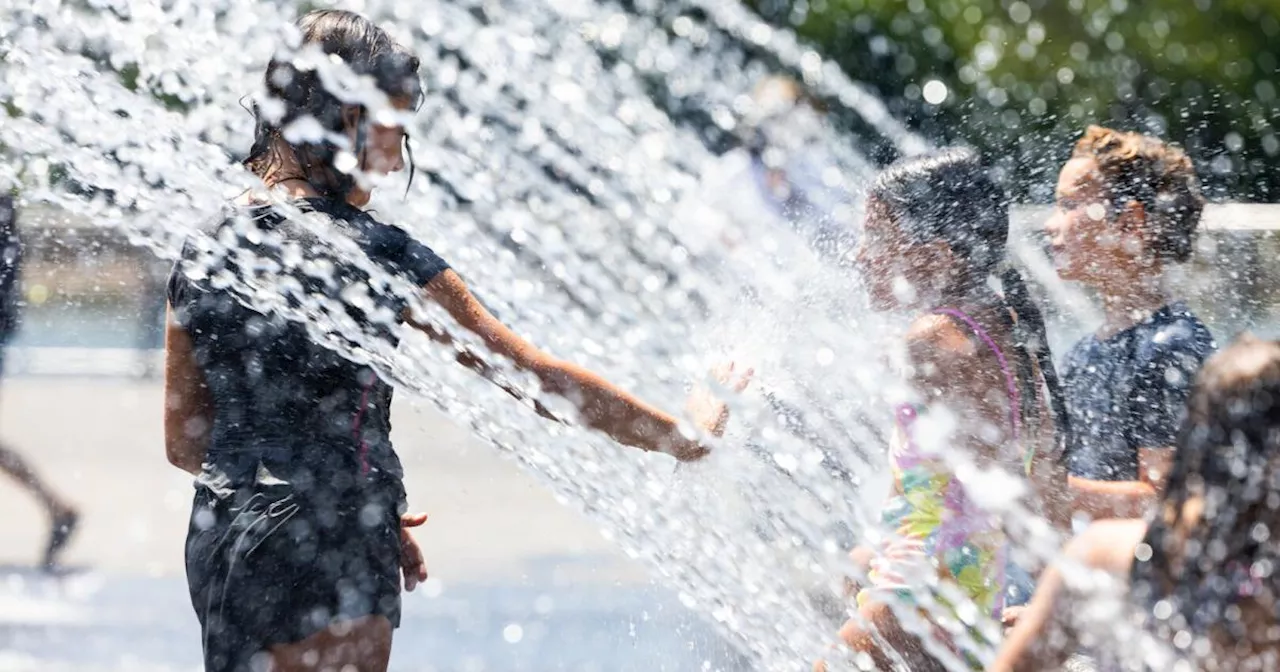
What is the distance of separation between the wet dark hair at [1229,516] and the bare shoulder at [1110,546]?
0.03 metres

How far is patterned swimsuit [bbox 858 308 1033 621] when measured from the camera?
3.14 metres

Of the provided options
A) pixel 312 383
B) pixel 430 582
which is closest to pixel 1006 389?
pixel 312 383

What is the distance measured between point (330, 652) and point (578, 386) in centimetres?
58

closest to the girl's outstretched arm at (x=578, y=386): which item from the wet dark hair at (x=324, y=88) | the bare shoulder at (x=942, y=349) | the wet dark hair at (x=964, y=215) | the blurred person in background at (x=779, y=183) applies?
the wet dark hair at (x=324, y=88)

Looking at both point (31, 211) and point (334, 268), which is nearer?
point (334, 268)

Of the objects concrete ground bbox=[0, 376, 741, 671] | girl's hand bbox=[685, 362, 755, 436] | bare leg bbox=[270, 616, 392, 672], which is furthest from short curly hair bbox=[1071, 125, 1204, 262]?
bare leg bbox=[270, 616, 392, 672]

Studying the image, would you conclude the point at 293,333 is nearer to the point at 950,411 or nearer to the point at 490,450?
the point at 950,411

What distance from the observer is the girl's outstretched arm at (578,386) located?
2680mm

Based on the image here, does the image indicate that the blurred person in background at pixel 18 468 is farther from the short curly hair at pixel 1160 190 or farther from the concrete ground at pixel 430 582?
the short curly hair at pixel 1160 190

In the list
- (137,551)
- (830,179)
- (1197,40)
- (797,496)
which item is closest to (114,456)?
(137,551)

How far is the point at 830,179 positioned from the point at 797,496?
4.89ft

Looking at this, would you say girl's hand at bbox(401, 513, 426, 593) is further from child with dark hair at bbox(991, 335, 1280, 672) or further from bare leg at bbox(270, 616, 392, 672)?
child with dark hair at bbox(991, 335, 1280, 672)

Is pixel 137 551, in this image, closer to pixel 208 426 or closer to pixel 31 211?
pixel 208 426

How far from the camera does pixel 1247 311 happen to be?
5.78 meters
